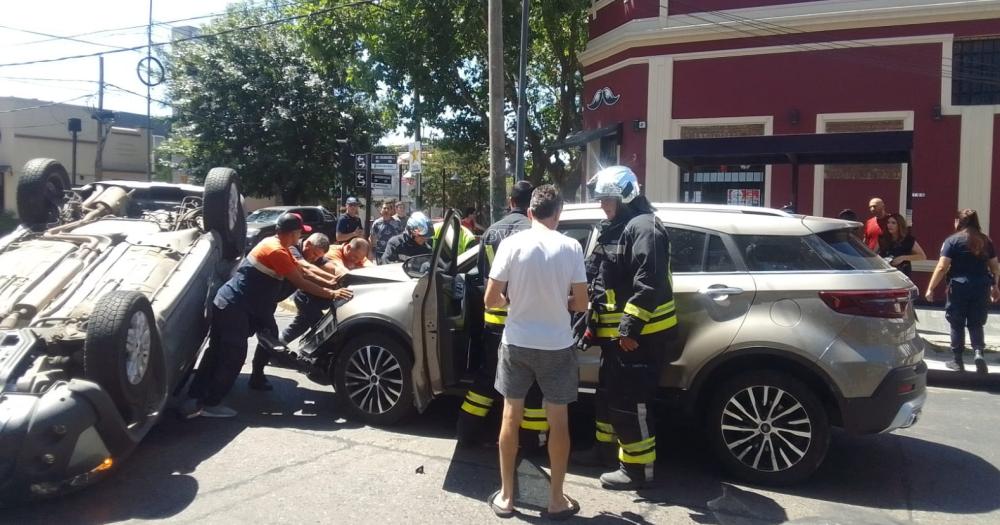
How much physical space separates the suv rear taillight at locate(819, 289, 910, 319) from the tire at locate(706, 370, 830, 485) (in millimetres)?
527

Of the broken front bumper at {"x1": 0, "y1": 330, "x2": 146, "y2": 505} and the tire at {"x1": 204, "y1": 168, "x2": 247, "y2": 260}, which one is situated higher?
the tire at {"x1": 204, "y1": 168, "x2": 247, "y2": 260}

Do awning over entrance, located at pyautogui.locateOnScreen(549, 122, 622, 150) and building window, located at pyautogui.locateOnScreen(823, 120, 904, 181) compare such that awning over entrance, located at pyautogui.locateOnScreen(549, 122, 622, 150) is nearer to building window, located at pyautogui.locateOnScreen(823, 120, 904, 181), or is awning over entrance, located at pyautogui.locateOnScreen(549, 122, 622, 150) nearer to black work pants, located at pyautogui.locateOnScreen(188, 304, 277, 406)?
building window, located at pyautogui.locateOnScreen(823, 120, 904, 181)

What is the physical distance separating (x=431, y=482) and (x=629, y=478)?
3.99 ft

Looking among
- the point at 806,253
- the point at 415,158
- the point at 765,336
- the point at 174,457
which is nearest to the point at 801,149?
the point at 806,253

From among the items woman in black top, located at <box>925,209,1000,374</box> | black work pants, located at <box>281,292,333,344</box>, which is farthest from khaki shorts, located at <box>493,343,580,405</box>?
woman in black top, located at <box>925,209,1000,374</box>

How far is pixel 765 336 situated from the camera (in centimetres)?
488

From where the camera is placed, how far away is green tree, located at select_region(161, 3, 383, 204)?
27766 mm

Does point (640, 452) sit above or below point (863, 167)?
below

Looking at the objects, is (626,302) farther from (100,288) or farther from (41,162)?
(41,162)

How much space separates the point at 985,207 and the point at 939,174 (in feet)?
2.99

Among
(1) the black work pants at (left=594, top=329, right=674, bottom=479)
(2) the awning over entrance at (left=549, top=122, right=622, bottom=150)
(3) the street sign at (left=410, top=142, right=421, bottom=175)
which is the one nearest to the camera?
(1) the black work pants at (left=594, top=329, right=674, bottom=479)

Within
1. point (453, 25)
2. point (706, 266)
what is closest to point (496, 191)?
point (453, 25)

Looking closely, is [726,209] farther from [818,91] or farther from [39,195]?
[818,91]

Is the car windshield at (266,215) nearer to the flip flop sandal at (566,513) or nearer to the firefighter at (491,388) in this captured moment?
the firefighter at (491,388)
